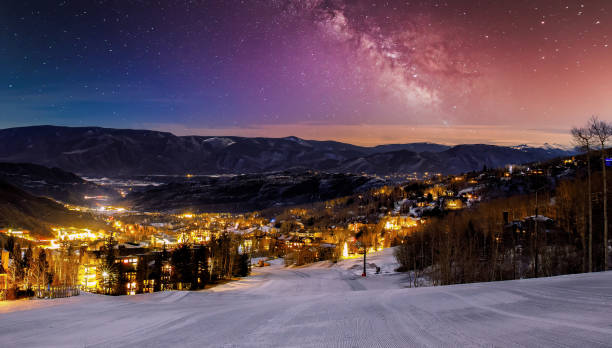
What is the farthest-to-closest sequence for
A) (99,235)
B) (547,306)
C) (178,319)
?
(99,235) < (178,319) < (547,306)

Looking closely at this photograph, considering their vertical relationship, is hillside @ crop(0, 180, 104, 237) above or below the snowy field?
below

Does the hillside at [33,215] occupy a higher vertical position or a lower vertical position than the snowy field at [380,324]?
lower

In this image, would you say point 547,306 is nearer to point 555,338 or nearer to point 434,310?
point 434,310

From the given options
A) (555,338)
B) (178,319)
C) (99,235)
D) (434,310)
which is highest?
(555,338)

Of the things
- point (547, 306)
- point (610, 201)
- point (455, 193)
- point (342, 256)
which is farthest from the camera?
point (455, 193)

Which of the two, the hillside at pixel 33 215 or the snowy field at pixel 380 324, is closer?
the snowy field at pixel 380 324

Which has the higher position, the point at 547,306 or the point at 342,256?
the point at 547,306

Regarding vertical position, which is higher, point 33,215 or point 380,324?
point 380,324

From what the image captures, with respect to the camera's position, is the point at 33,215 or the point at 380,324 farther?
the point at 33,215

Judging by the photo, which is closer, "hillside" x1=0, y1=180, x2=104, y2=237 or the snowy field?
the snowy field

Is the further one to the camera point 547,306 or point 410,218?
point 410,218

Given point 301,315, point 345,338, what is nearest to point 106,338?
point 301,315
